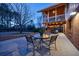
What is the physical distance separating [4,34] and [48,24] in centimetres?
79

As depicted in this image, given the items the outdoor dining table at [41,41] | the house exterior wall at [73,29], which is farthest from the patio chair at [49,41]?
the house exterior wall at [73,29]

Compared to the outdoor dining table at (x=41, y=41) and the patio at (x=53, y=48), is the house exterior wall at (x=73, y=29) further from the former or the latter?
the outdoor dining table at (x=41, y=41)

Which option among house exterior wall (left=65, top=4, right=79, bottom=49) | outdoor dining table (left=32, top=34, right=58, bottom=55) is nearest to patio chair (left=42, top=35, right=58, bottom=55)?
outdoor dining table (left=32, top=34, right=58, bottom=55)

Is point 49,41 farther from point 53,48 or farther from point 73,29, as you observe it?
point 73,29

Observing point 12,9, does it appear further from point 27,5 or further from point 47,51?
point 47,51

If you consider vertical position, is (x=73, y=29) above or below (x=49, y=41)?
above

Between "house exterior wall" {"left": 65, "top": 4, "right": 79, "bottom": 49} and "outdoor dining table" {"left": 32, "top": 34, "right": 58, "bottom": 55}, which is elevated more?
"house exterior wall" {"left": 65, "top": 4, "right": 79, "bottom": 49}

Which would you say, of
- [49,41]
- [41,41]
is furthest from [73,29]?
[41,41]

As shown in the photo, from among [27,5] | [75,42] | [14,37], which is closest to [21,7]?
[27,5]

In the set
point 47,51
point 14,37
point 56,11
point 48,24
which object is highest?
point 56,11

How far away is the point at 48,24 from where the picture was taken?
3156mm

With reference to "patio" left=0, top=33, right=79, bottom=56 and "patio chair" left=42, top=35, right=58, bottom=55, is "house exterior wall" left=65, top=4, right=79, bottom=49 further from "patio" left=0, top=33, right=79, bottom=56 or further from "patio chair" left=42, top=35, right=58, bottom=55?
"patio chair" left=42, top=35, right=58, bottom=55

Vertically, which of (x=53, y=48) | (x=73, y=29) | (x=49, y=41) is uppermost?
(x=73, y=29)

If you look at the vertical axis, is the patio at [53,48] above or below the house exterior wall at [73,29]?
below
